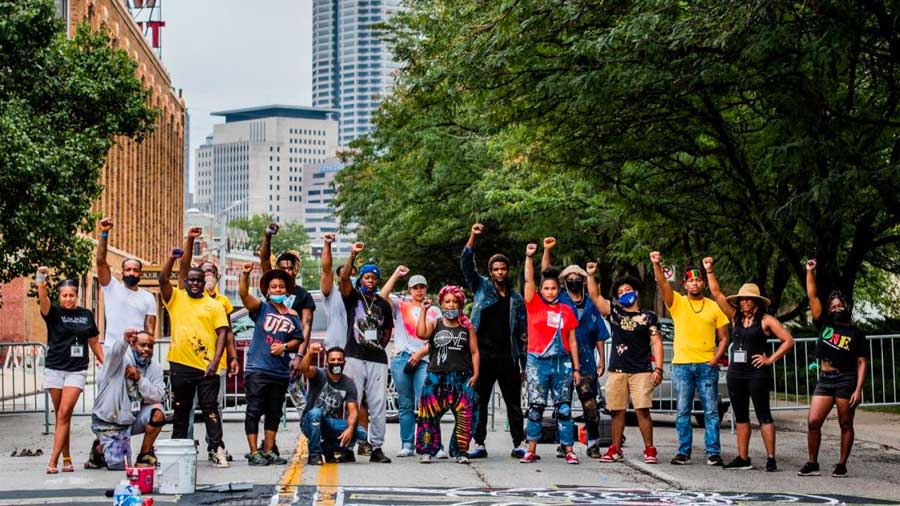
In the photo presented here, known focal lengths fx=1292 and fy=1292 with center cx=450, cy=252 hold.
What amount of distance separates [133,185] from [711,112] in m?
53.6

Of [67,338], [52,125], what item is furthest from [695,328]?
[52,125]

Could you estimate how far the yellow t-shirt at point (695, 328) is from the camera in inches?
508

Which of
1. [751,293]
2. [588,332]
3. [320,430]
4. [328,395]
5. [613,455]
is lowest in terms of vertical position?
[613,455]

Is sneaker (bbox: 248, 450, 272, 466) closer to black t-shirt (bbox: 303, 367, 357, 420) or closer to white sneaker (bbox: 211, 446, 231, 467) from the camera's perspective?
white sneaker (bbox: 211, 446, 231, 467)

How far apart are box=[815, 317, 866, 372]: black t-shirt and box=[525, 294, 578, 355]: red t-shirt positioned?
7.93ft

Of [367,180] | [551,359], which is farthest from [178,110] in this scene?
[551,359]

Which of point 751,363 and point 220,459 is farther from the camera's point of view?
point 751,363

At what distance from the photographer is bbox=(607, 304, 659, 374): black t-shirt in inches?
508

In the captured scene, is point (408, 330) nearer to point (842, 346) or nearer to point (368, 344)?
point (368, 344)

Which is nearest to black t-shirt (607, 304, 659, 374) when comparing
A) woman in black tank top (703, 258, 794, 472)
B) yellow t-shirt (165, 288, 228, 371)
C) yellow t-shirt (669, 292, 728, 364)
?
yellow t-shirt (669, 292, 728, 364)

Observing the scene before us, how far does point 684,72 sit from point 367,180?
1366 inches

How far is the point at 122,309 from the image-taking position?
12.1 m

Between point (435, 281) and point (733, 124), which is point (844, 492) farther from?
point (435, 281)

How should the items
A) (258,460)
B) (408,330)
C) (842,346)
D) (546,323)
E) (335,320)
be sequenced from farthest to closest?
(408,330) < (546,323) < (335,320) < (258,460) < (842,346)
